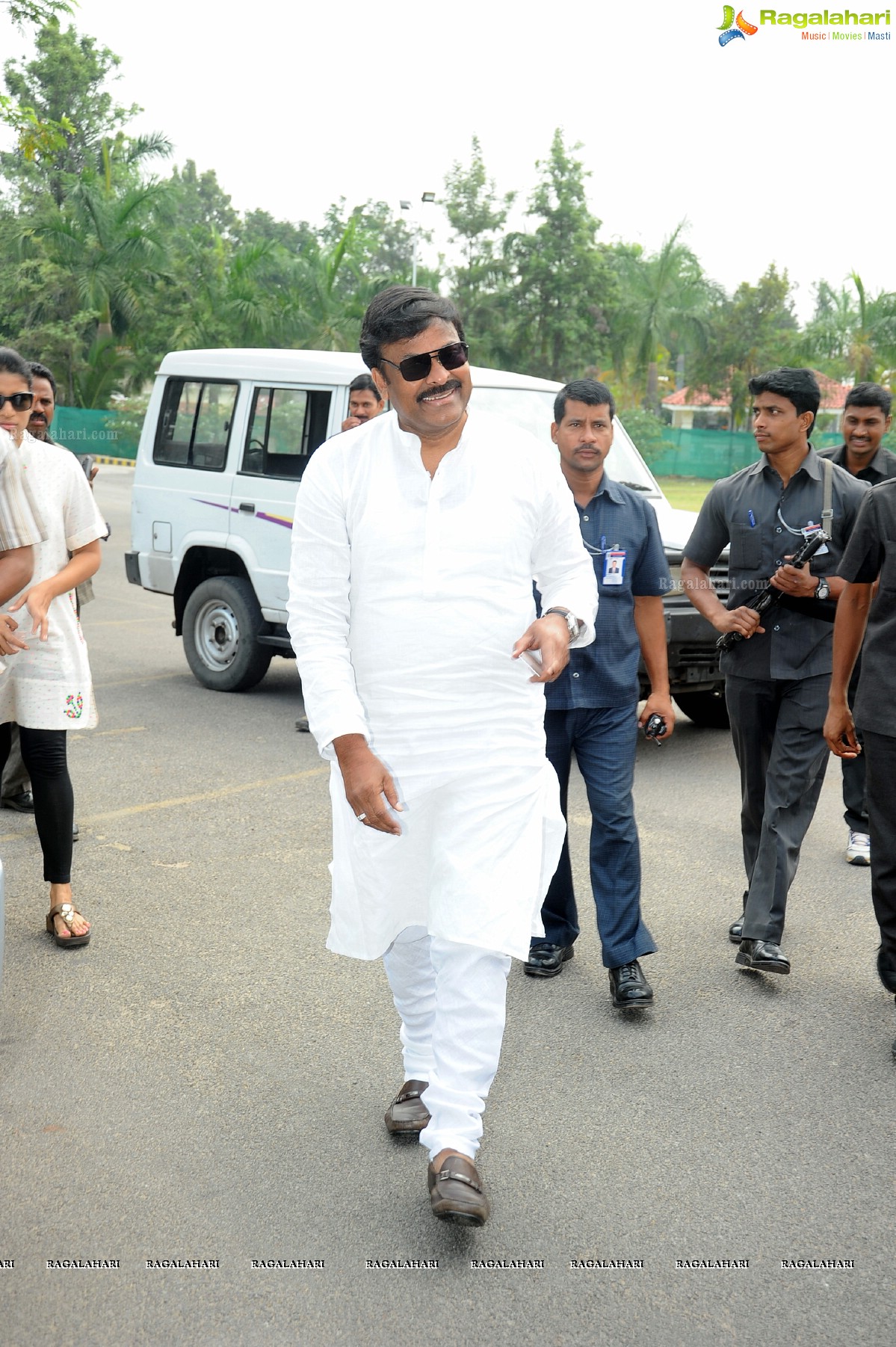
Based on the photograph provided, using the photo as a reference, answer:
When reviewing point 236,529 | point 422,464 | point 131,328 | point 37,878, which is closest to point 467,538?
point 422,464

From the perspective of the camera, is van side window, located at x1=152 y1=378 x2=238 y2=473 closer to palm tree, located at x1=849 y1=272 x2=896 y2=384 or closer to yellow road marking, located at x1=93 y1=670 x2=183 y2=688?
yellow road marking, located at x1=93 y1=670 x2=183 y2=688

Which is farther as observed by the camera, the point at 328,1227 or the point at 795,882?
the point at 795,882

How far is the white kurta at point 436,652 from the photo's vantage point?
2941 mm

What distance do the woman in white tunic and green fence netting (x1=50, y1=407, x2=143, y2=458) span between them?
31132 mm

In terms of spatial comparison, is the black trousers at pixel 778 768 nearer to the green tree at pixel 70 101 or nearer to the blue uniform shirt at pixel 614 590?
the blue uniform shirt at pixel 614 590

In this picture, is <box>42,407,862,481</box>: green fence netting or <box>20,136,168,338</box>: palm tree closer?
<box>20,136,168,338</box>: palm tree

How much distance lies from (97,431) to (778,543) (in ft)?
117

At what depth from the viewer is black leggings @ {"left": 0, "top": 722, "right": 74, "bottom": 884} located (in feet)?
15.2

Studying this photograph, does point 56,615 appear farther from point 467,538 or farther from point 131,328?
point 131,328

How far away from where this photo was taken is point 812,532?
4.57 meters

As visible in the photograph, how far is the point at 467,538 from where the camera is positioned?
2941mm

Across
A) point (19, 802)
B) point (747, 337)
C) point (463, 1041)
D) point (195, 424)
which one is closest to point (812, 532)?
point (463, 1041)

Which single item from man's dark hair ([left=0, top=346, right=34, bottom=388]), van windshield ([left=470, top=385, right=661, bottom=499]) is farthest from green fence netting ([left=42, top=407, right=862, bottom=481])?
man's dark hair ([left=0, top=346, right=34, bottom=388])

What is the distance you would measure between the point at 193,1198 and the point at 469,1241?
0.65 meters
